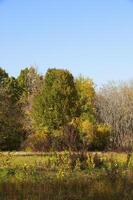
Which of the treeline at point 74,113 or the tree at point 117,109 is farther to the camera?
the tree at point 117,109

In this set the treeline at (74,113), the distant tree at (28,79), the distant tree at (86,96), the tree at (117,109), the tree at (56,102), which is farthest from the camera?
the distant tree at (28,79)

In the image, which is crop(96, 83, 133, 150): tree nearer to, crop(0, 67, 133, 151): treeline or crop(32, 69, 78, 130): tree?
crop(0, 67, 133, 151): treeline

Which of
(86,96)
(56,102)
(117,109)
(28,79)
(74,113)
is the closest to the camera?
(56,102)

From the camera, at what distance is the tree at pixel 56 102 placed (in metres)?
41.0

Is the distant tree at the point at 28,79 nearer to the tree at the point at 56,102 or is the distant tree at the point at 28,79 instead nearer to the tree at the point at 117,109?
the tree at the point at 117,109

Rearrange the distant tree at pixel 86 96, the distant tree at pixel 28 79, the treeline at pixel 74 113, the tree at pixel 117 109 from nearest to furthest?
the treeline at pixel 74 113
the distant tree at pixel 86 96
the tree at pixel 117 109
the distant tree at pixel 28 79

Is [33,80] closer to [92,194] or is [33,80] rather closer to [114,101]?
[114,101]

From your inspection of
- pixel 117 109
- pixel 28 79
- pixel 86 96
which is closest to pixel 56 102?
pixel 86 96

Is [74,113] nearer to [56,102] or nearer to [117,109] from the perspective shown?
[56,102]

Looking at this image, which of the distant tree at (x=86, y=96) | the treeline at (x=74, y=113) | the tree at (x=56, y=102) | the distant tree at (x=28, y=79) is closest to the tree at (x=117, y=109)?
the treeline at (x=74, y=113)

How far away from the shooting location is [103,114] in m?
45.8

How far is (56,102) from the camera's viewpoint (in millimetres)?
41219

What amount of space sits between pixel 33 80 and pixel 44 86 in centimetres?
1468

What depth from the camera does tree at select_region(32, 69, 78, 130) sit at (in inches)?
Result: 1615
